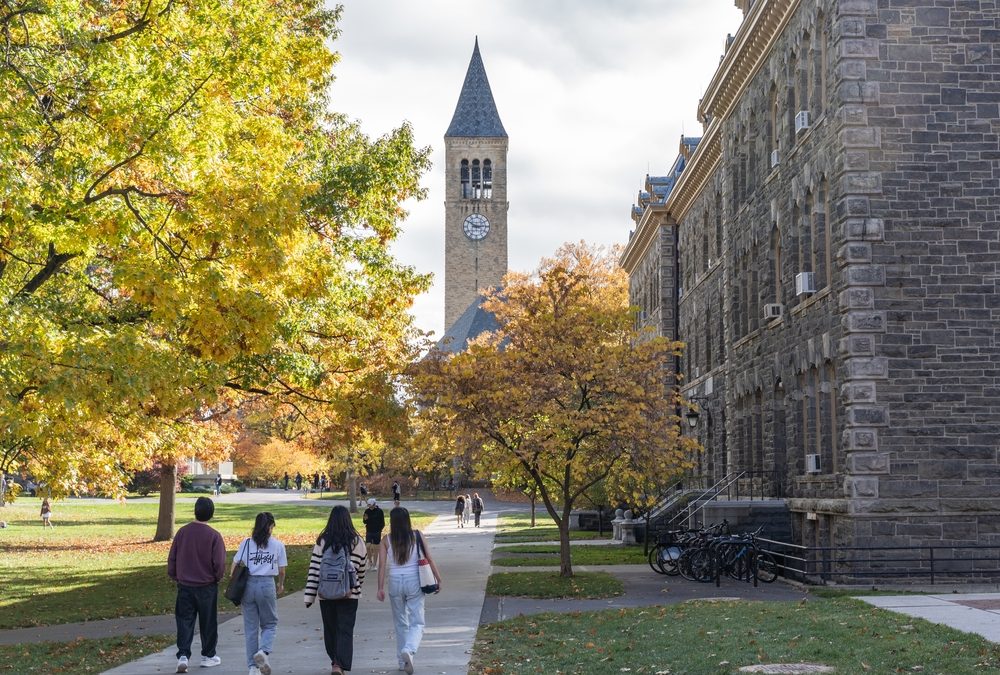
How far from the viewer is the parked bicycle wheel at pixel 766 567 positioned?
23.0 metres

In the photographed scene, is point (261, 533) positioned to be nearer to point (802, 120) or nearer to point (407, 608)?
point (407, 608)

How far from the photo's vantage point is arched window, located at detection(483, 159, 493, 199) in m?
114

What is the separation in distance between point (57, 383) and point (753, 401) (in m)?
20.2

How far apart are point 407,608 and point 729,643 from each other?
12.5 feet

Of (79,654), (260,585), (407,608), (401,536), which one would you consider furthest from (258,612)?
(79,654)

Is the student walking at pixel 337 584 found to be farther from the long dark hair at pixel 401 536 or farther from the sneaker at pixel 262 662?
the sneaker at pixel 262 662

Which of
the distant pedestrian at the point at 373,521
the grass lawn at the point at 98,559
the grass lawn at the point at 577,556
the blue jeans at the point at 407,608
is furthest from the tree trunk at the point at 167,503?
the blue jeans at the point at 407,608

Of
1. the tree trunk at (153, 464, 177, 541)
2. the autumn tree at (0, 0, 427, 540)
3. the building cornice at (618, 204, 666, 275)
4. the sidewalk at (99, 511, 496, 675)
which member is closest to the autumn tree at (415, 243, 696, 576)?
the sidewalk at (99, 511, 496, 675)

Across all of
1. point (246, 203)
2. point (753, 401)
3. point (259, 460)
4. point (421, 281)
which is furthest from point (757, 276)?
point (259, 460)

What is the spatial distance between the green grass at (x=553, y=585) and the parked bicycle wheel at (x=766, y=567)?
2919 mm

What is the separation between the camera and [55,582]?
24.7 m

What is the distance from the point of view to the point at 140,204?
48.3 ft

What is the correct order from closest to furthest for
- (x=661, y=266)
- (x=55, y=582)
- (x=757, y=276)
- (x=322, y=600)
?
(x=322, y=600), (x=55, y=582), (x=757, y=276), (x=661, y=266)

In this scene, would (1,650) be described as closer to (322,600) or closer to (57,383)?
(57,383)
